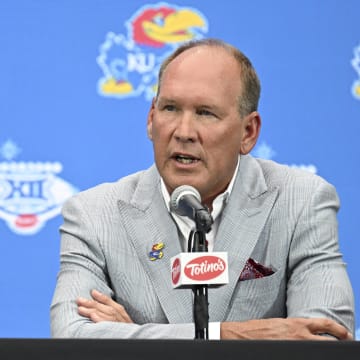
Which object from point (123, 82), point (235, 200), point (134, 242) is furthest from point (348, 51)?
point (134, 242)

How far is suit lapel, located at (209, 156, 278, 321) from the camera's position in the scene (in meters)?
3.27

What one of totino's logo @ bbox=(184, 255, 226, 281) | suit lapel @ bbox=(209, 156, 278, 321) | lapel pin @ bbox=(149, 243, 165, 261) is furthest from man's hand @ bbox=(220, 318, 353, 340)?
totino's logo @ bbox=(184, 255, 226, 281)

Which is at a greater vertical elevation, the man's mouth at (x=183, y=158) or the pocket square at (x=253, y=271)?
the man's mouth at (x=183, y=158)

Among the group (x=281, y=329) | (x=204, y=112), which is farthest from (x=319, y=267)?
(x=204, y=112)

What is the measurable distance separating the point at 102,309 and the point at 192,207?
689mm

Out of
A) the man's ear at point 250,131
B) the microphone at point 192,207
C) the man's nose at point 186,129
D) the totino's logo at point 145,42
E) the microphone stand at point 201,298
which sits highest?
the totino's logo at point 145,42

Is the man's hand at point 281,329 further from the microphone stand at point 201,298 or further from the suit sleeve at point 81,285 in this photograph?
the microphone stand at point 201,298

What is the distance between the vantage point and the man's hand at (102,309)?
10.1 ft

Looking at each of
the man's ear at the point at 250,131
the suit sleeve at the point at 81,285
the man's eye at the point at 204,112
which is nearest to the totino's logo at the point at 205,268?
the suit sleeve at the point at 81,285

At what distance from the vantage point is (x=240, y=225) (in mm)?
3373

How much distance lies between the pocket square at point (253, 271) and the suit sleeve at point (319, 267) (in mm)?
88

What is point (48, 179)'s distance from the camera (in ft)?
14.2

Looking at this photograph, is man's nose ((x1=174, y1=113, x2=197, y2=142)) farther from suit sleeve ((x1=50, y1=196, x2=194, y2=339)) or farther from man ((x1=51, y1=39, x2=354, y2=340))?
suit sleeve ((x1=50, y1=196, x2=194, y2=339))

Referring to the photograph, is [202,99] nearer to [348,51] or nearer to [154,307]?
[154,307]
